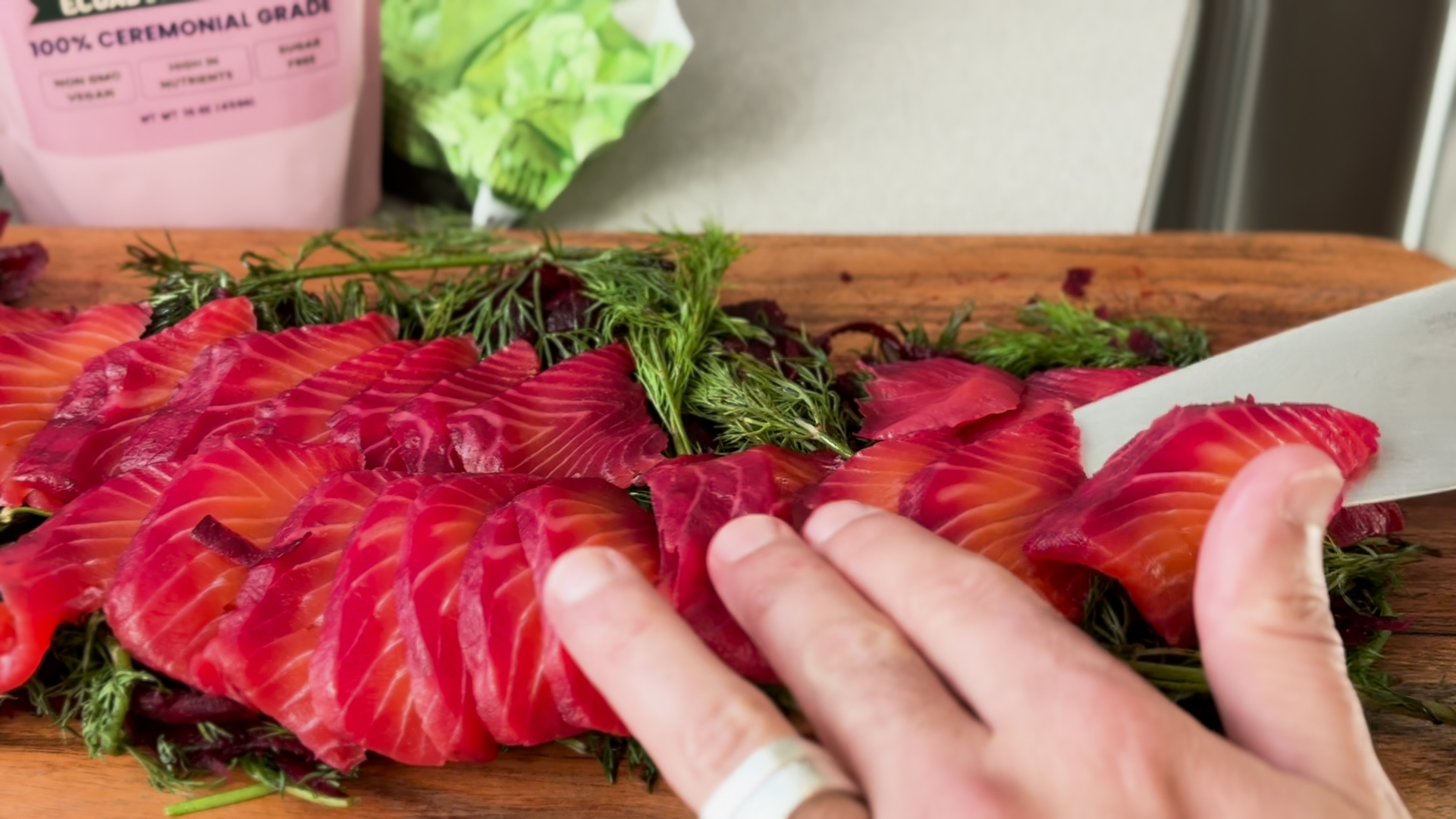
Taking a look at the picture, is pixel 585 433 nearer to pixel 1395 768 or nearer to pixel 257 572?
pixel 257 572

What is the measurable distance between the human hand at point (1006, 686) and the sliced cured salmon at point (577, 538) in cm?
17

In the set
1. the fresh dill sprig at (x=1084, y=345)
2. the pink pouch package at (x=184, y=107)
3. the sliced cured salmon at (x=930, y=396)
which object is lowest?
the sliced cured salmon at (x=930, y=396)

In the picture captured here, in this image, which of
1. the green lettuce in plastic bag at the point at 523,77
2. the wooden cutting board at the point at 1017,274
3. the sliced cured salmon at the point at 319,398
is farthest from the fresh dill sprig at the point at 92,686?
the green lettuce in plastic bag at the point at 523,77

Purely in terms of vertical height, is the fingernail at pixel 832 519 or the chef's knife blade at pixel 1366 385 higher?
the chef's knife blade at pixel 1366 385

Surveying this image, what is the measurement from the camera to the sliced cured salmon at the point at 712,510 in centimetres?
106

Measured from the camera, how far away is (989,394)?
1.34m

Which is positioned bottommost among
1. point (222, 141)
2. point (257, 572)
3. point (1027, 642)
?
point (257, 572)

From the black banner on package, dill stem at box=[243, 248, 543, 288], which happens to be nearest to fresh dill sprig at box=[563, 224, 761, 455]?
dill stem at box=[243, 248, 543, 288]

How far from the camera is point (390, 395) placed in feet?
4.49

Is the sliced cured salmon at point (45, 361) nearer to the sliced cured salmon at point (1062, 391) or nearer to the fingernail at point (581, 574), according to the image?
the fingernail at point (581, 574)

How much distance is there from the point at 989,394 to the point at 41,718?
1.19 m

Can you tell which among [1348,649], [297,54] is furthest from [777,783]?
[297,54]

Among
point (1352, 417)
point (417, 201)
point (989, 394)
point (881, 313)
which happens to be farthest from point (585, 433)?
point (417, 201)

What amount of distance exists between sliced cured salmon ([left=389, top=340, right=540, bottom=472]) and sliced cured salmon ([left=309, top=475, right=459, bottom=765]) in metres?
0.20
